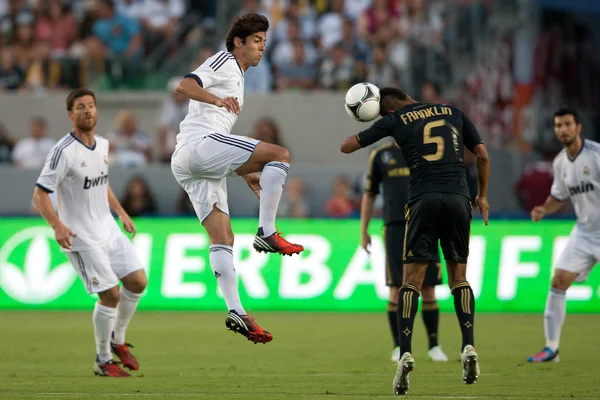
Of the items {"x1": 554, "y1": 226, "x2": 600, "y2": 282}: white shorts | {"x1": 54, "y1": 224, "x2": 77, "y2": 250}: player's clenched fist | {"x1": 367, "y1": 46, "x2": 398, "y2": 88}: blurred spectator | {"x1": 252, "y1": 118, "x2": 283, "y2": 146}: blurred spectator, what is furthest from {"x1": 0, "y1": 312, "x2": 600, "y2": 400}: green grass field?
{"x1": 367, "y1": 46, "x2": 398, "y2": 88}: blurred spectator

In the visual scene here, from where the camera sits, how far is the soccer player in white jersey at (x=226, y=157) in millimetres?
9391

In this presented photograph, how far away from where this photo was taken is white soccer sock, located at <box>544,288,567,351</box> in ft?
40.2

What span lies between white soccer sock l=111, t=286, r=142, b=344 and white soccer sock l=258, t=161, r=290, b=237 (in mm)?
2430

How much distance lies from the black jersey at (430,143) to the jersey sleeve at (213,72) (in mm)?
1288

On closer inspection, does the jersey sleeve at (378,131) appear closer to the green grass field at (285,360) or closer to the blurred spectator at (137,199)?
the green grass field at (285,360)

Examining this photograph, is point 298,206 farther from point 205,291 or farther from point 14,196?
point 14,196

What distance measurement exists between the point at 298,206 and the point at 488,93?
16.2 ft

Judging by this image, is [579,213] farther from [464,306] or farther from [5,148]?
[5,148]

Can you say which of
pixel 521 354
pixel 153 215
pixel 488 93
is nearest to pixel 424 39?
pixel 488 93

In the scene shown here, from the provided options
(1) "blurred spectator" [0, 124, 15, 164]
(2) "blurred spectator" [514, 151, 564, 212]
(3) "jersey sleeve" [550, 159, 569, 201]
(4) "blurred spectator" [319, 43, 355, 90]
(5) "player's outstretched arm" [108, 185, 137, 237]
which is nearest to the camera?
(5) "player's outstretched arm" [108, 185, 137, 237]

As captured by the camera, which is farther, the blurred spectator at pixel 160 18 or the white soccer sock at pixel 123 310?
the blurred spectator at pixel 160 18

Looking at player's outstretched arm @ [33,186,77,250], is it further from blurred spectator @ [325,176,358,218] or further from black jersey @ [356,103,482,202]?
blurred spectator @ [325,176,358,218]

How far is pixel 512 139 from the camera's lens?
74.6ft

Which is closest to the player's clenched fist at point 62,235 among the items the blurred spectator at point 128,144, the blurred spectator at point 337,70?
the blurred spectator at point 128,144
